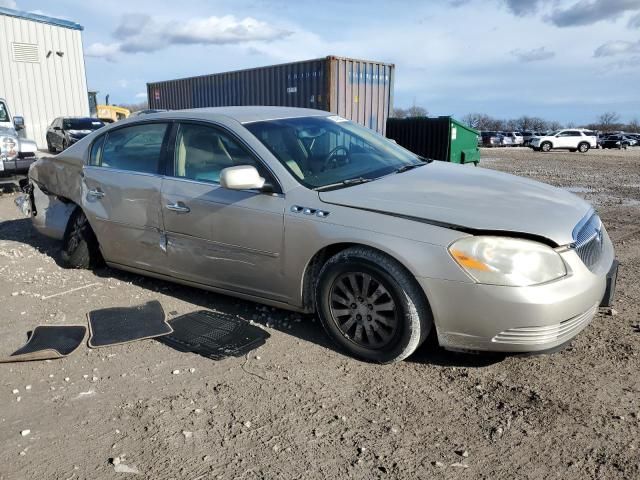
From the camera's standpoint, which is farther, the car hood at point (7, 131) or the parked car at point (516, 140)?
the parked car at point (516, 140)

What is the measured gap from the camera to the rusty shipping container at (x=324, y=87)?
535 inches

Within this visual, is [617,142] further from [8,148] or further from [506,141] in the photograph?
[8,148]

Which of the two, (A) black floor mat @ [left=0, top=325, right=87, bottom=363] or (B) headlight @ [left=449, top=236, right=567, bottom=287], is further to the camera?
(A) black floor mat @ [left=0, top=325, right=87, bottom=363]

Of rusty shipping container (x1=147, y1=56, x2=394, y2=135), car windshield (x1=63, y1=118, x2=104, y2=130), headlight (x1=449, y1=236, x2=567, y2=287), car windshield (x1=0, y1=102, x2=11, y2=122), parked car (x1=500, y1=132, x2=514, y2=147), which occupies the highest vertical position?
rusty shipping container (x1=147, y1=56, x2=394, y2=135)

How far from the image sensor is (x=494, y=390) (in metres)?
3.06

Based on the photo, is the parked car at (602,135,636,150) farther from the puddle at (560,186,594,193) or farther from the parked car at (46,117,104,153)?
the parked car at (46,117,104,153)

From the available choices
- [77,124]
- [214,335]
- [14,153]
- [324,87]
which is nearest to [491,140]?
[77,124]

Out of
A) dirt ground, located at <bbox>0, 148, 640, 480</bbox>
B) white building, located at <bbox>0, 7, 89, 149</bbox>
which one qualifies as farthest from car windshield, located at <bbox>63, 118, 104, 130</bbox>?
dirt ground, located at <bbox>0, 148, 640, 480</bbox>

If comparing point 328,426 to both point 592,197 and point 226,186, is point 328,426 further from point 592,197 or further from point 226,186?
point 592,197

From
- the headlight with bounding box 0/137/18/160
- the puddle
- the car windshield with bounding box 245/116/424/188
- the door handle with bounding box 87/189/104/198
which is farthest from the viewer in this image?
the puddle

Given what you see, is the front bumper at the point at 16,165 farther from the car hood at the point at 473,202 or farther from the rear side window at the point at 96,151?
the car hood at the point at 473,202

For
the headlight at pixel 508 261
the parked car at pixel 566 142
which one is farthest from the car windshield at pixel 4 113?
the parked car at pixel 566 142

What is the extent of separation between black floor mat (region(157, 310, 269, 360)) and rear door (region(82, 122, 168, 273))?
615mm

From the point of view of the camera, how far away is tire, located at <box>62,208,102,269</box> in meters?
5.12
